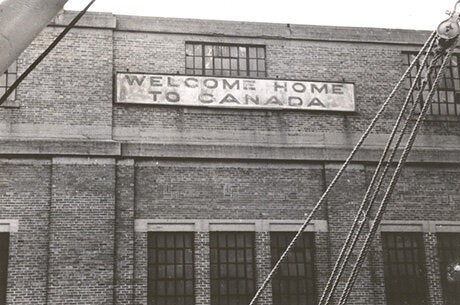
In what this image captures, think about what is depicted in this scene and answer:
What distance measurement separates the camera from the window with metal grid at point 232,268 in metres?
14.5

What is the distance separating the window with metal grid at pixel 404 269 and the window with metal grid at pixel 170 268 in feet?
16.2

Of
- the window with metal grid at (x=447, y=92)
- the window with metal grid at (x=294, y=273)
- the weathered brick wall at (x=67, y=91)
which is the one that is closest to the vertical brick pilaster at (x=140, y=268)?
the weathered brick wall at (x=67, y=91)

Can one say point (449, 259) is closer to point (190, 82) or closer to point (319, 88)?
point (319, 88)

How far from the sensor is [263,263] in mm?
14664

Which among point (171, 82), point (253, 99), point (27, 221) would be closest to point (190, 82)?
point (171, 82)

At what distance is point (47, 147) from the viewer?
1409 cm

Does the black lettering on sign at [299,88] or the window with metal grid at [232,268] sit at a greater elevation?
the black lettering on sign at [299,88]

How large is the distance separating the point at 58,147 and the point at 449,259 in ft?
33.2

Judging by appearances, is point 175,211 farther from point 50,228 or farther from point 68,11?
point 68,11

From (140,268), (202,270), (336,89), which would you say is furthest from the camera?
(336,89)

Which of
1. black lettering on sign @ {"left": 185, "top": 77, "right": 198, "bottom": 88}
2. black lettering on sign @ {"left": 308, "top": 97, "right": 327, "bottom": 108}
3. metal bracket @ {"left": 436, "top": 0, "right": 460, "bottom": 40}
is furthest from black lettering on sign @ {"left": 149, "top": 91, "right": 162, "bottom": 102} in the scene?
metal bracket @ {"left": 436, "top": 0, "right": 460, "bottom": 40}

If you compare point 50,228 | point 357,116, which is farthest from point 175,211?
point 357,116

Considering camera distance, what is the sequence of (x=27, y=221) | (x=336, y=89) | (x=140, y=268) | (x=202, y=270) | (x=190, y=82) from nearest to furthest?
(x=27, y=221), (x=140, y=268), (x=202, y=270), (x=190, y=82), (x=336, y=89)

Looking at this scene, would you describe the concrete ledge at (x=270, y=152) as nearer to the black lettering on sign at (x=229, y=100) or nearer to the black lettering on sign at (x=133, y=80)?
the black lettering on sign at (x=229, y=100)
